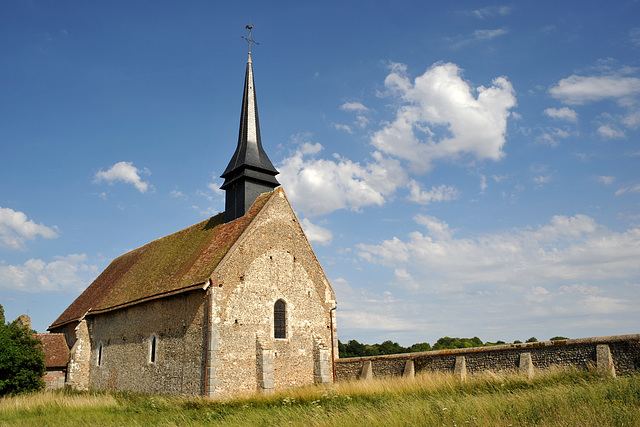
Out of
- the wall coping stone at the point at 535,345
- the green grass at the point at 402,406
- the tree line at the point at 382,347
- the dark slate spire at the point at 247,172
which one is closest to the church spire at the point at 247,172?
the dark slate spire at the point at 247,172

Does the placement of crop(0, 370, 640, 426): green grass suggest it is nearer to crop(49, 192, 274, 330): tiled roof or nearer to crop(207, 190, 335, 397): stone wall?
crop(207, 190, 335, 397): stone wall

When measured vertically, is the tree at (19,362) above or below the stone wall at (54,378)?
above

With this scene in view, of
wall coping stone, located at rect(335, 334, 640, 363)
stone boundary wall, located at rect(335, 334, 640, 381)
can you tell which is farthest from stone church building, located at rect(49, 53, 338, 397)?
wall coping stone, located at rect(335, 334, 640, 363)

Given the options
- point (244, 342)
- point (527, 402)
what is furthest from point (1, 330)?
point (527, 402)

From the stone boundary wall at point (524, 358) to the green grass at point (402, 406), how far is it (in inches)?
37.4

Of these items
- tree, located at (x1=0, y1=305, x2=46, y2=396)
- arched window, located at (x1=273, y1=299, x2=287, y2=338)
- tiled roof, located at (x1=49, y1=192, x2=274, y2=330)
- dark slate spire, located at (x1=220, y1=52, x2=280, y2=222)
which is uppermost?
dark slate spire, located at (x1=220, y1=52, x2=280, y2=222)

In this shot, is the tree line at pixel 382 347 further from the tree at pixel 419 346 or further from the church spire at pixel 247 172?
the church spire at pixel 247 172

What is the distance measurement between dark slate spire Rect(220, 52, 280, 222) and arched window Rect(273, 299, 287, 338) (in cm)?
472

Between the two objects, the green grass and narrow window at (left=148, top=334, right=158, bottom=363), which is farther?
narrow window at (left=148, top=334, right=158, bottom=363)

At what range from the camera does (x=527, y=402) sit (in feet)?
27.6

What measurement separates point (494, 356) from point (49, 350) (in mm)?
23335

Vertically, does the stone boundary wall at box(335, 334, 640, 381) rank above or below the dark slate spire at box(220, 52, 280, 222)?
below

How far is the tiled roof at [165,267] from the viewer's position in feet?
61.5

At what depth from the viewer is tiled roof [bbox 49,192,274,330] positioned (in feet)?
61.5
